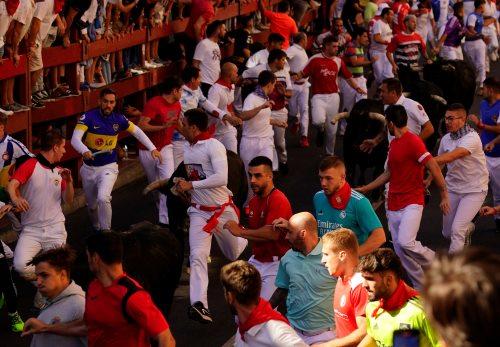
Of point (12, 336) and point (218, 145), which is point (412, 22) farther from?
point (12, 336)

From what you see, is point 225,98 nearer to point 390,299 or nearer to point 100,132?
point 100,132

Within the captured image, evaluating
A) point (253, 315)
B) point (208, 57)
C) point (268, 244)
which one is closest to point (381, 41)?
point (208, 57)

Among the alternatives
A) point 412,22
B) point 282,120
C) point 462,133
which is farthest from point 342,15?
point 462,133

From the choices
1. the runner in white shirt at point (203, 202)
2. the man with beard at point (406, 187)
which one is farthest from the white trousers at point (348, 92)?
the runner in white shirt at point (203, 202)

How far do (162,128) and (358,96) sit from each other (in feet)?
20.4

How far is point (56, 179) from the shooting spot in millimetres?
10820

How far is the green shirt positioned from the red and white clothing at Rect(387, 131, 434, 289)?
4955mm

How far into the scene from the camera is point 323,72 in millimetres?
18281

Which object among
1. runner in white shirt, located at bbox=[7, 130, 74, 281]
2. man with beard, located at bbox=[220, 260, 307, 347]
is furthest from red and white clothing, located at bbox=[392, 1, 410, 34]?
man with beard, located at bbox=[220, 260, 307, 347]

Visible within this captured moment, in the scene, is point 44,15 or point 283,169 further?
point 283,169

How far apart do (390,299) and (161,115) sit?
346 inches

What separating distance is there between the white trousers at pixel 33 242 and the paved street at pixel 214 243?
0.57 m

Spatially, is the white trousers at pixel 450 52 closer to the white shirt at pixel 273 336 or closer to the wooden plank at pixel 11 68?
the wooden plank at pixel 11 68

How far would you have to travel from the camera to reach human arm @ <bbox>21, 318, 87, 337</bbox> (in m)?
6.93
